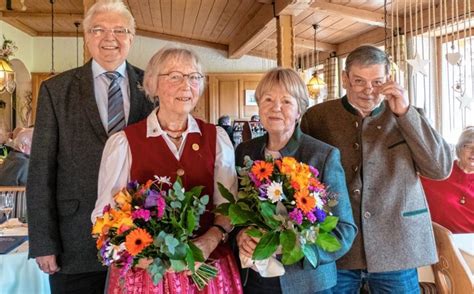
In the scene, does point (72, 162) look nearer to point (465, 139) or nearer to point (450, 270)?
point (450, 270)

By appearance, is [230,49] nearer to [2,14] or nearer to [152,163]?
[2,14]

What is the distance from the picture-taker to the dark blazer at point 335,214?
1.43 m

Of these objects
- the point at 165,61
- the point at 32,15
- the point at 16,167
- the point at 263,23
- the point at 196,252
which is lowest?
the point at 196,252

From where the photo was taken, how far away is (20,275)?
234 centimetres

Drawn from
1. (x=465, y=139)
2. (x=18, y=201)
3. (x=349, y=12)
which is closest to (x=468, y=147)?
(x=465, y=139)

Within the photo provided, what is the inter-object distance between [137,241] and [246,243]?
0.34 metres

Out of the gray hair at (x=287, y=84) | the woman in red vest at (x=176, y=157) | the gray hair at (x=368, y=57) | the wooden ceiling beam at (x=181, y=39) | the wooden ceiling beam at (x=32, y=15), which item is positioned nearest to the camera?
the woman in red vest at (x=176, y=157)

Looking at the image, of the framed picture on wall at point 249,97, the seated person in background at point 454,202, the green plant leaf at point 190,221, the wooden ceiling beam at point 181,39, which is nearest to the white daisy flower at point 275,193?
the green plant leaf at point 190,221

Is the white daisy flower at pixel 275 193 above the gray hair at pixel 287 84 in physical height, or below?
below

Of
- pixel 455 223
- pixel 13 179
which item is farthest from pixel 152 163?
pixel 13 179

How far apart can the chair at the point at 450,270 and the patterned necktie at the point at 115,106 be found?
1.56m

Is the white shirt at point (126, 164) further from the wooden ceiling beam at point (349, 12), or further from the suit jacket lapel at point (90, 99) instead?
the wooden ceiling beam at point (349, 12)

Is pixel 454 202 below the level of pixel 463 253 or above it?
above

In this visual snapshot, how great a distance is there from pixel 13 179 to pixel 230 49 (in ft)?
20.2
